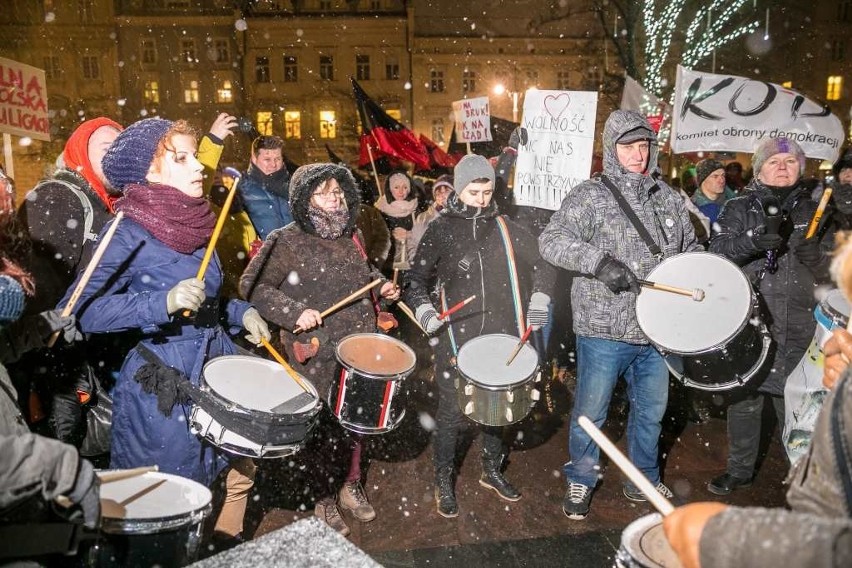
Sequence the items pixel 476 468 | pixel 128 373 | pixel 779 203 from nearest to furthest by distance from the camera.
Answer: pixel 128 373, pixel 779 203, pixel 476 468

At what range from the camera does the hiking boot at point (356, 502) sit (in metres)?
4.21

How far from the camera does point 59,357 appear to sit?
3219 mm

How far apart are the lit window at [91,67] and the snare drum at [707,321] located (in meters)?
43.9

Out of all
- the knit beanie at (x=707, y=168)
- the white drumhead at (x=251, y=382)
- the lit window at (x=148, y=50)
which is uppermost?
the lit window at (x=148, y=50)

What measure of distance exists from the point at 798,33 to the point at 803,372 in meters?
44.1

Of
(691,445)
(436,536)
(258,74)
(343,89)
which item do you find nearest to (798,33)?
(343,89)

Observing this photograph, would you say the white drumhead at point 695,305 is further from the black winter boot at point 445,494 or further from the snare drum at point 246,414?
the snare drum at point 246,414

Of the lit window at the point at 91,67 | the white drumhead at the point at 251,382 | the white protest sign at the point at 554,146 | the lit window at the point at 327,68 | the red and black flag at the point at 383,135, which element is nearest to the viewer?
the white drumhead at the point at 251,382

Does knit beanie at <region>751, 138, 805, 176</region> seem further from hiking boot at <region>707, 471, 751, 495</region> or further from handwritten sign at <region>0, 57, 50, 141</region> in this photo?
handwritten sign at <region>0, 57, 50, 141</region>

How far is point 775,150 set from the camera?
4.34 metres

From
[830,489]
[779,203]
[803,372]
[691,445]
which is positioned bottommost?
[691,445]

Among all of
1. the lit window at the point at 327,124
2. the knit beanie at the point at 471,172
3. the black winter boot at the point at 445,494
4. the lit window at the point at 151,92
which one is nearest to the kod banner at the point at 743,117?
the knit beanie at the point at 471,172

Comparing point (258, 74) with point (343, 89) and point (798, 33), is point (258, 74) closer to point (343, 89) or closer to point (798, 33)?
point (343, 89)

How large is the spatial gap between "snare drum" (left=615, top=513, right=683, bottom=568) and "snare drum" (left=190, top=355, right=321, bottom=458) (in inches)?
59.9
